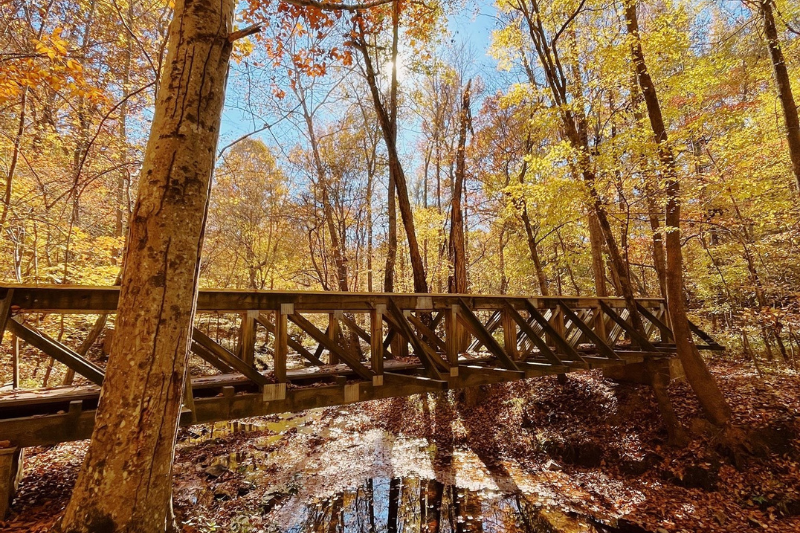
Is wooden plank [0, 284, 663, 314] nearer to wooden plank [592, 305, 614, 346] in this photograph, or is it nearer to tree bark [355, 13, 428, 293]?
wooden plank [592, 305, 614, 346]

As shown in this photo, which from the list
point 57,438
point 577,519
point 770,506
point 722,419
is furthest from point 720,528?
point 57,438

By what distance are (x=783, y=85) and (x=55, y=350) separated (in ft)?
36.0

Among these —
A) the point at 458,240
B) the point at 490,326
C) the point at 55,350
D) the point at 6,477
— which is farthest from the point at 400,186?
the point at 6,477

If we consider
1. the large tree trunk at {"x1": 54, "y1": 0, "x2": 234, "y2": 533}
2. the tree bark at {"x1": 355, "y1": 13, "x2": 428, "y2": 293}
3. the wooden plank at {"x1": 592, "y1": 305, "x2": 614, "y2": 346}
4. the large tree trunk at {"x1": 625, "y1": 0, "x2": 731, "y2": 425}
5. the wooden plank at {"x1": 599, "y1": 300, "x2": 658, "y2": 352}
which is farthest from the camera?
the tree bark at {"x1": 355, "y1": 13, "x2": 428, "y2": 293}

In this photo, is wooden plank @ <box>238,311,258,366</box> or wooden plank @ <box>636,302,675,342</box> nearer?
wooden plank @ <box>238,311,258,366</box>

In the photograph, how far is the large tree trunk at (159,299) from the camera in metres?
1.83

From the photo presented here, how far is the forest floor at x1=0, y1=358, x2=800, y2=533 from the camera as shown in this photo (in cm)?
516

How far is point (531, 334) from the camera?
19.3 ft

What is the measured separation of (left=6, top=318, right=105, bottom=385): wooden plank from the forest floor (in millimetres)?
1322

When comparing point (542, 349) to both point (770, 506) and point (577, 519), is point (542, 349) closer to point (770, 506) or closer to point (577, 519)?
point (577, 519)

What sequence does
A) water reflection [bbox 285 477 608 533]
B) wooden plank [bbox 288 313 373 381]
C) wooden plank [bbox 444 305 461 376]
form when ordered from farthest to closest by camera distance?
wooden plank [bbox 444 305 461 376] < water reflection [bbox 285 477 608 533] < wooden plank [bbox 288 313 373 381]

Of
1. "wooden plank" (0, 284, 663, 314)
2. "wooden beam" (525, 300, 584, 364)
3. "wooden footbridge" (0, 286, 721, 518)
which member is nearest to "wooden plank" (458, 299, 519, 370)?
"wooden footbridge" (0, 286, 721, 518)

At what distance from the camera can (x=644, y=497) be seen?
5.66 meters

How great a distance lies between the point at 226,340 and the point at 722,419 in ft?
61.6
